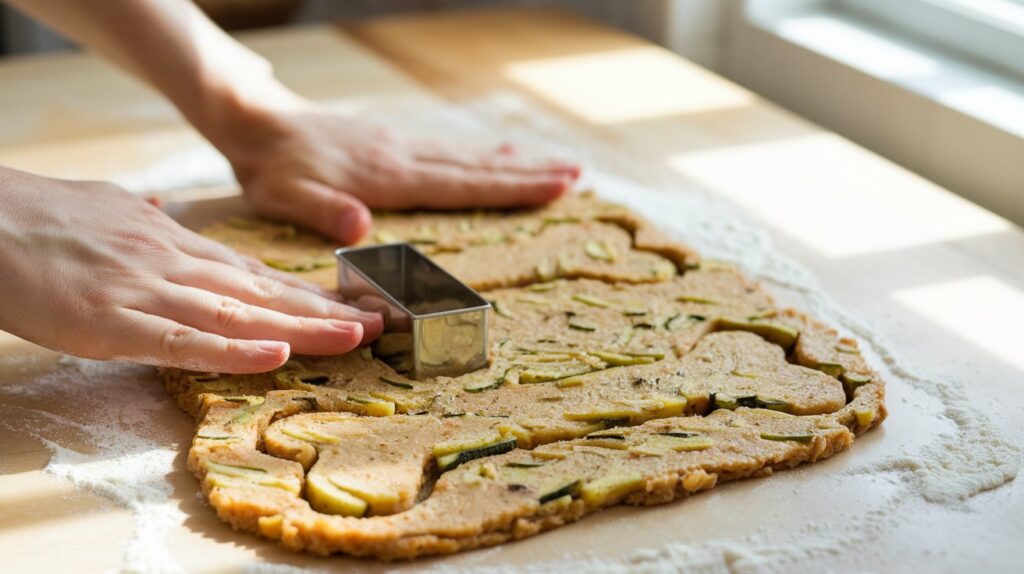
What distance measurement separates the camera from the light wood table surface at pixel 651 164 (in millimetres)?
→ 889

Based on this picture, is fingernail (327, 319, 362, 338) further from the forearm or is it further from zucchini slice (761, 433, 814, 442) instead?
the forearm

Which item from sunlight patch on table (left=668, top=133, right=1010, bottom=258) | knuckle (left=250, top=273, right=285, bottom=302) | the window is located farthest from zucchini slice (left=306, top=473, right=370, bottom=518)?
the window

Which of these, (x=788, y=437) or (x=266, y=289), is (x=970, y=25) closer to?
(x=788, y=437)

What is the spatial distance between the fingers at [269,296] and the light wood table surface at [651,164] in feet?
0.38

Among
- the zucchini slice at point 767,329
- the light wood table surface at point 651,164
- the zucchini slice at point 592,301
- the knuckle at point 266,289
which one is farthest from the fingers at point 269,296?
the zucchini slice at point 767,329

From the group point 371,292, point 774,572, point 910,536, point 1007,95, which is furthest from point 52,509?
point 1007,95

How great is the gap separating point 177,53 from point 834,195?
2.79 feet

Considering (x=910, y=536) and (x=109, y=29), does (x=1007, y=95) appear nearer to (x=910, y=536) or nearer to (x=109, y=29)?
(x=910, y=536)

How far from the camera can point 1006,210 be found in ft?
5.05

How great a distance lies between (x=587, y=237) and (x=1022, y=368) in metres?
0.50

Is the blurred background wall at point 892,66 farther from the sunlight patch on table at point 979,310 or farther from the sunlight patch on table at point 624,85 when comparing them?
the sunlight patch on table at point 979,310

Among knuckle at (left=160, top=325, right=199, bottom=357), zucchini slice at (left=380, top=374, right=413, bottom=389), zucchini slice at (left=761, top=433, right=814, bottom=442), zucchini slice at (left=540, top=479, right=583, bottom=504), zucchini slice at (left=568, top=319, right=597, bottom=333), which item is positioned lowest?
zucchini slice at (left=380, top=374, right=413, bottom=389)

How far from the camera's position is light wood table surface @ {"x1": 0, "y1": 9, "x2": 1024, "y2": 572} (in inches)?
35.0

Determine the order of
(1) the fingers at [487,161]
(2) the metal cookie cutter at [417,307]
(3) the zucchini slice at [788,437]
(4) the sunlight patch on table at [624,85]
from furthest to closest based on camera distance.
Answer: (4) the sunlight patch on table at [624,85] < (1) the fingers at [487,161] < (2) the metal cookie cutter at [417,307] < (3) the zucchini slice at [788,437]
